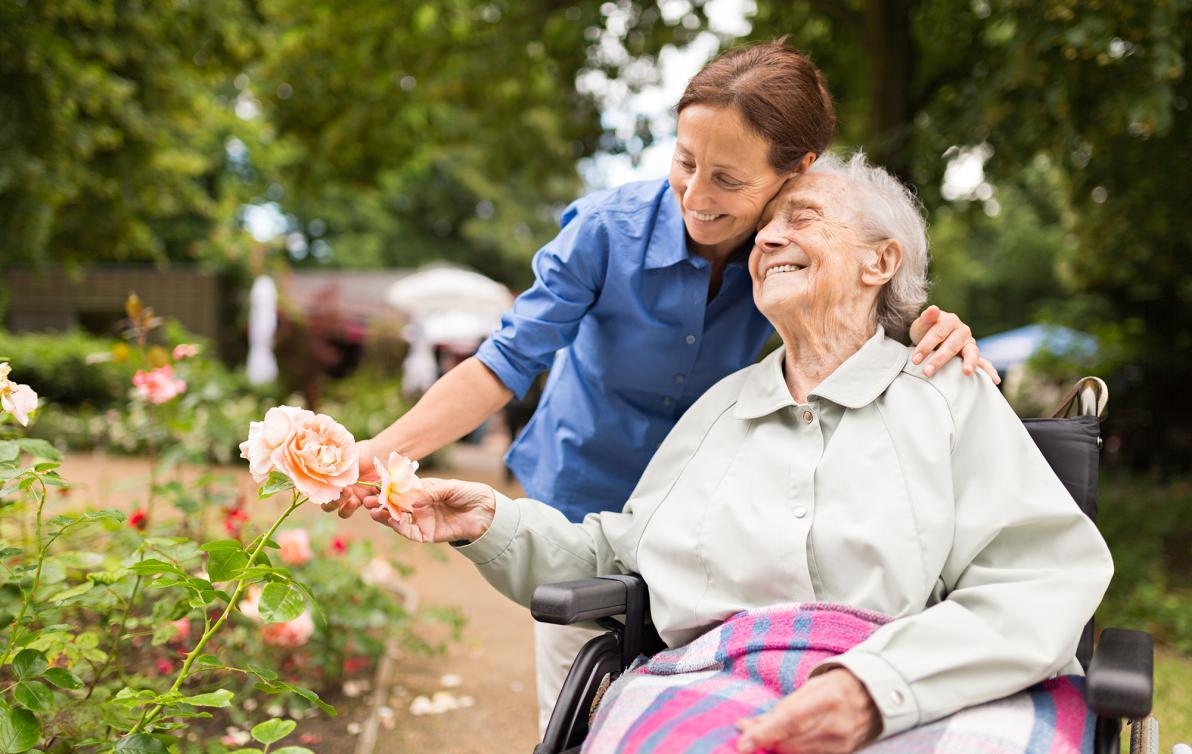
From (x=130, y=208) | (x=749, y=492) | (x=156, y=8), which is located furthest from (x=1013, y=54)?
(x=130, y=208)

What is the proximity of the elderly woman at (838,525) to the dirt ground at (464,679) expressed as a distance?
150 cm

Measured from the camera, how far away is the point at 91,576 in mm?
2012

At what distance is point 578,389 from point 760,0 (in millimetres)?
7320

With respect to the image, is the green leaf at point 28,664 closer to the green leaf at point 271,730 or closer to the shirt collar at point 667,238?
the green leaf at point 271,730

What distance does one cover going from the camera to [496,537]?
1.95 meters

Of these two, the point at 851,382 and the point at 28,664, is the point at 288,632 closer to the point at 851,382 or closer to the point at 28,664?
the point at 28,664

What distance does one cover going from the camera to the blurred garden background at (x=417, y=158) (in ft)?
12.3

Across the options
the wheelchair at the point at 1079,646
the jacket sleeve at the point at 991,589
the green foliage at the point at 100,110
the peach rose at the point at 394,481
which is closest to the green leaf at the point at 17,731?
the peach rose at the point at 394,481

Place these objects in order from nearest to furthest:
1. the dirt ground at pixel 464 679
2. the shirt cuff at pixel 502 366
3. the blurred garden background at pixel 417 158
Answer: the shirt cuff at pixel 502 366
the dirt ground at pixel 464 679
the blurred garden background at pixel 417 158

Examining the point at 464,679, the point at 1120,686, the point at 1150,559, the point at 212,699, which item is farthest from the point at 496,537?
the point at 1150,559

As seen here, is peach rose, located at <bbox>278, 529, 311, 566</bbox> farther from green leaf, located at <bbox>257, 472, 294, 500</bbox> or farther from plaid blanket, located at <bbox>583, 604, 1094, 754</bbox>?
plaid blanket, located at <bbox>583, 604, 1094, 754</bbox>

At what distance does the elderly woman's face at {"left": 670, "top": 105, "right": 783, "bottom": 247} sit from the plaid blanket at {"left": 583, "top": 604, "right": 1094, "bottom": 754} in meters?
0.78

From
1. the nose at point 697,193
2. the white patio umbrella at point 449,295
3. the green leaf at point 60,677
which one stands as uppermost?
the nose at point 697,193

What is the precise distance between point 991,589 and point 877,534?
201 millimetres
